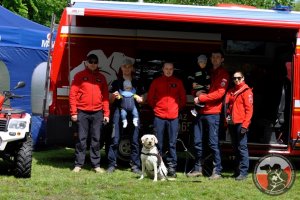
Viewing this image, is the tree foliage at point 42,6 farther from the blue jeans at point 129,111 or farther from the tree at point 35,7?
the blue jeans at point 129,111

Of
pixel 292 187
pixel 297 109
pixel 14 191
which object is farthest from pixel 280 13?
pixel 14 191

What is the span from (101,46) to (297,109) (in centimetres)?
327

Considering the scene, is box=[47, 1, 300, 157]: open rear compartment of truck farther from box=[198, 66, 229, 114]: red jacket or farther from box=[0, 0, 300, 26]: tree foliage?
box=[0, 0, 300, 26]: tree foliage

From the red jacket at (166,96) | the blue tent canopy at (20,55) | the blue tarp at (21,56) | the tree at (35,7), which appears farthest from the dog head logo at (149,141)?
the tree at (35,7)

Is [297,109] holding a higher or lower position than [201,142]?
higher

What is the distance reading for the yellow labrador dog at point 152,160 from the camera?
25.8 feet

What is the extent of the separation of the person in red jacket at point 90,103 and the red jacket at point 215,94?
5.08 ft

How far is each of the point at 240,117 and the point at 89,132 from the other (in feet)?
7.83

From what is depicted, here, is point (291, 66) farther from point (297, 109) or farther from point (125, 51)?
point (125, 51)

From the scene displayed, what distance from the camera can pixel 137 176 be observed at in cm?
832

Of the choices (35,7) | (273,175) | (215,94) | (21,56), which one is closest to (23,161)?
(215,94)

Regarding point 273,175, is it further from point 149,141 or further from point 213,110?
point 149,141

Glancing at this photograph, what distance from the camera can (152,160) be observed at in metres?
7.84

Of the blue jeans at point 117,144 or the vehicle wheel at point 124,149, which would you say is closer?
the blue jeans at point 117,144
